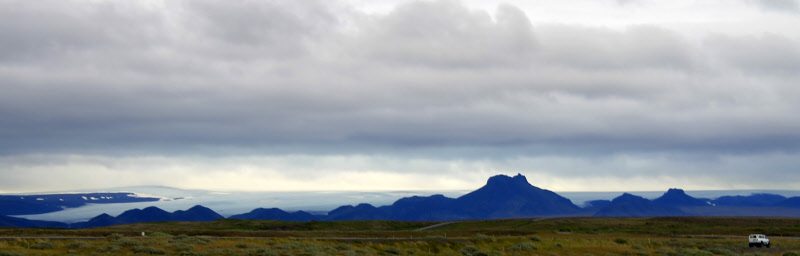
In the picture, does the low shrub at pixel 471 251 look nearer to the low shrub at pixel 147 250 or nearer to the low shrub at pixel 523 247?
the low shrub at pixel 523 247

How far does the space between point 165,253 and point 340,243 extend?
2033 centimetres

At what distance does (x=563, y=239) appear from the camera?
100125 millimetres

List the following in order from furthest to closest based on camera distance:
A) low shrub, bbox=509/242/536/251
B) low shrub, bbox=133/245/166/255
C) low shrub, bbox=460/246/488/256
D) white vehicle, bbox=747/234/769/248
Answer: white vehicle, bbox=747/234/769/248 → low shrub, bbox=509/242/536/251 → low shrub, bbox=460/246/488/256 → low shrub, bbox=133/245/166/255

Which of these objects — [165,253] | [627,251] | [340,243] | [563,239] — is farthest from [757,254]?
[165,253]

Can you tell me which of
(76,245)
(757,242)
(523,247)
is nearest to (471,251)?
(523,247)

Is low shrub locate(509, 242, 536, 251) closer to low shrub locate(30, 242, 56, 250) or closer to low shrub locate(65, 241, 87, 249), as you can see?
low shrub locate(65, 241, 87, 249)

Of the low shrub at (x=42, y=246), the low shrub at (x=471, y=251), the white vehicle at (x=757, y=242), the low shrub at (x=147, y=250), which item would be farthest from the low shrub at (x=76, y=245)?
the white vehicle at (x=757, y=242)

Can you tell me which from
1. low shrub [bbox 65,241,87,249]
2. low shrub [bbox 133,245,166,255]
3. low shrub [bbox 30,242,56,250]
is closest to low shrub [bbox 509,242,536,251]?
low shrub [bbox 133,245,166,255]

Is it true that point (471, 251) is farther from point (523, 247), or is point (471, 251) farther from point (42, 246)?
point (42, 246)

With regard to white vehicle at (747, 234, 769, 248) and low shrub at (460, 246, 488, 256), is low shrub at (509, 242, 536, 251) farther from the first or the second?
white vehicle at (747, 234, 769, 248)

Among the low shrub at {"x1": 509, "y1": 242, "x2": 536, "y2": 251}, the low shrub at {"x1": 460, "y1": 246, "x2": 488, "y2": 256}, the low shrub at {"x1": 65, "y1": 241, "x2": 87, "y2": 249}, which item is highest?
the low shrub at {"x1": 65, "y1": 241, "x2": 87, "y2": 249}

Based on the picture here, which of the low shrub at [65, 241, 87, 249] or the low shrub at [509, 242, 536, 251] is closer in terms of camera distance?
the low shrub at [65, 241, 87, 249]

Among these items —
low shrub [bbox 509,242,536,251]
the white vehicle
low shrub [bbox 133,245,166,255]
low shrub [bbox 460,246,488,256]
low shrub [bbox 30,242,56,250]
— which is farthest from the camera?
the white vehicle

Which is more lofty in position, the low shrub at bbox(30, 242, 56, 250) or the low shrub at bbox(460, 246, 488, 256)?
the low shrub at bbox(30, 242, 56, 250)
